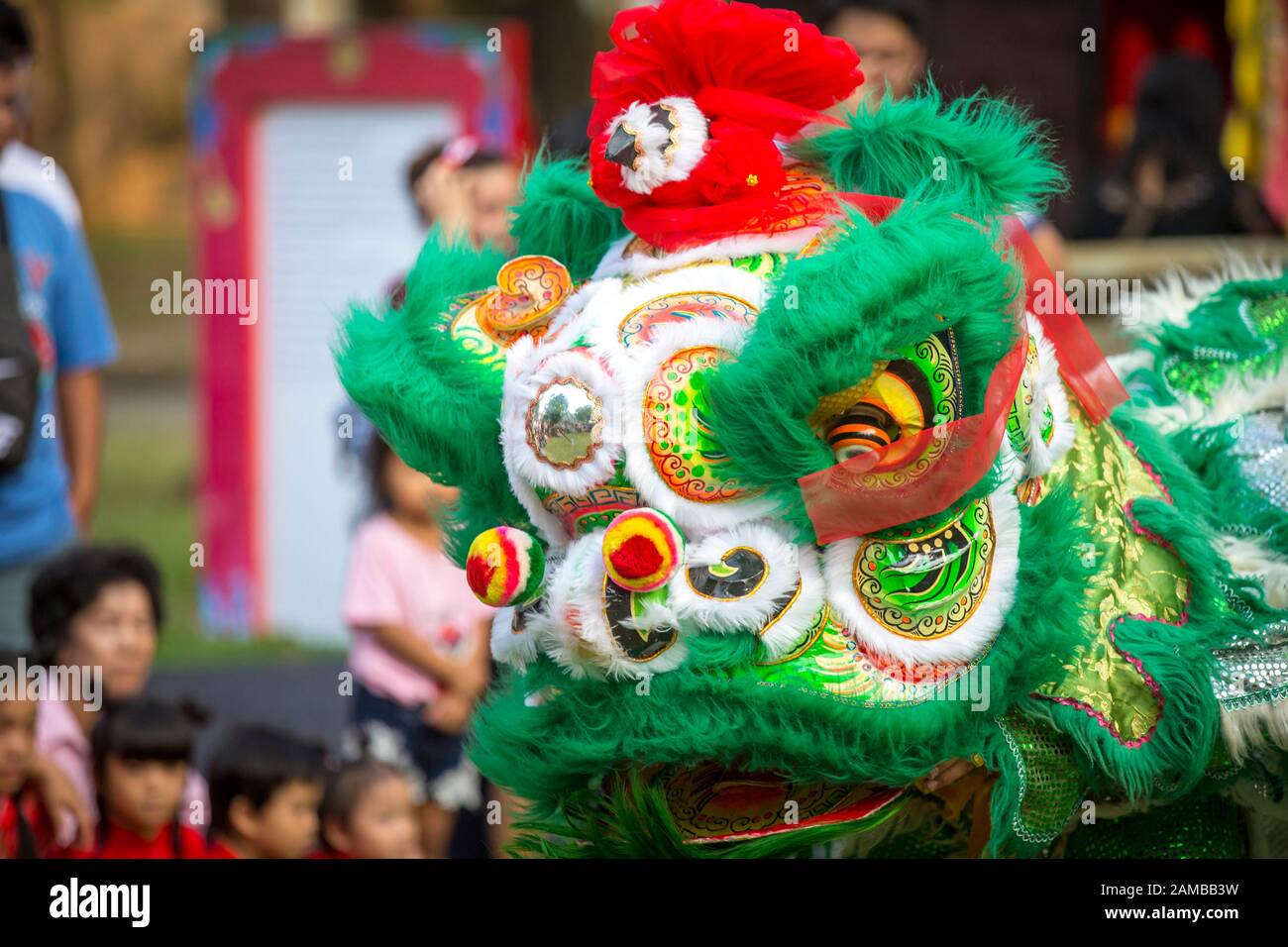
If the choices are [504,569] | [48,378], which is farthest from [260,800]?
[504,569]

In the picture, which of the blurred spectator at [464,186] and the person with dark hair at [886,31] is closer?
the person with dark hair at [886,31]

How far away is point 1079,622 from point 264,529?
14.5ft

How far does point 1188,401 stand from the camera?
239 centimetres

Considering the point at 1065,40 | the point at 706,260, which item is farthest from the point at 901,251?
the point at 1065,40

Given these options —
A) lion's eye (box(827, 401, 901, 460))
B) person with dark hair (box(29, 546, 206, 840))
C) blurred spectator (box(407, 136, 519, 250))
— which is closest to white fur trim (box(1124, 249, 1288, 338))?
lion's eye (box(827, 401, 901, 460))

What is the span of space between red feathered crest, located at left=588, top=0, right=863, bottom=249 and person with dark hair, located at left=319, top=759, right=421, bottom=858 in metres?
1.89

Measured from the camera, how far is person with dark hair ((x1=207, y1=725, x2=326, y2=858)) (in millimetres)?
3252

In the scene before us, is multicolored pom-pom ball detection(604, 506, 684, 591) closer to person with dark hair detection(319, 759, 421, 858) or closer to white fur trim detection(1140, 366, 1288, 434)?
white fur trim detection(1140, 366, 1288, 434)

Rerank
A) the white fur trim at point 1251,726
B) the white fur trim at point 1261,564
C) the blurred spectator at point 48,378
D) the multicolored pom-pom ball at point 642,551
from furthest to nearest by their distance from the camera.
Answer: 1. the blurred spectator at point 48,378
2. the white fur trim at point 1261,564
3. the white fur trim at point 1251,726
4. the multicolored pom-pom ball at point 642,551

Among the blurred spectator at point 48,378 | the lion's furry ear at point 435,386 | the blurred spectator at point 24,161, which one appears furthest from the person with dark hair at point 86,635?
the lion's furry ear at point 435,386

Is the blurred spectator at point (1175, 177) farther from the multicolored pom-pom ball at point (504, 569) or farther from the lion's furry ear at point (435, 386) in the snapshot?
the multicolored pom-pom ball at point (504, 569)

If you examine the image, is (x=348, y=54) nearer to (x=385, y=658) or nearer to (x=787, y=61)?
(x=385, y=658)

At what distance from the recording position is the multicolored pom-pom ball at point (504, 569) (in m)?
1.71

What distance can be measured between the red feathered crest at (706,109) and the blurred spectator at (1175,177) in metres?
3.01
